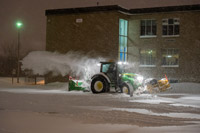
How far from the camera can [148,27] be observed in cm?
3797

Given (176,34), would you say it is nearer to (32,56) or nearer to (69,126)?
(32,56)

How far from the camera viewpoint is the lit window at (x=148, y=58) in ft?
124

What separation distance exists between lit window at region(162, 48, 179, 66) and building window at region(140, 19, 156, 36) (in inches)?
108

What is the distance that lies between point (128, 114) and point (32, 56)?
19985 millimetres

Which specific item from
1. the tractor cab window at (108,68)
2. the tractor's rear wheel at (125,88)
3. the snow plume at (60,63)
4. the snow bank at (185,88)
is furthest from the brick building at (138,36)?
the tractor's rear wheel at (125,88)

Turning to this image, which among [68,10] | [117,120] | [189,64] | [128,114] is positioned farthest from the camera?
[68,10]

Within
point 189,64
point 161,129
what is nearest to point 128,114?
point 161,129

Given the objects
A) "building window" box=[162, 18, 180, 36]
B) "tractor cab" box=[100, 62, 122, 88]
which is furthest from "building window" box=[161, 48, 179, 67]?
"tractor cab" box=[100, 62, 122, 88]

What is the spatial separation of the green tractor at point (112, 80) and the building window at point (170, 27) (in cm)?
1573

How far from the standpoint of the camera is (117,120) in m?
11.2

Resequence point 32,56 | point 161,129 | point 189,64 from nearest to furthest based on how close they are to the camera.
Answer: point 161,129 < point 32,56 < point 189,64

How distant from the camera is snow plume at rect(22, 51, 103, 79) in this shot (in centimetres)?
2981

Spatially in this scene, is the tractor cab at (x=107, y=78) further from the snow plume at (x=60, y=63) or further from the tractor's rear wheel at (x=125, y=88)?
the snow plume at (x=60, y=63)

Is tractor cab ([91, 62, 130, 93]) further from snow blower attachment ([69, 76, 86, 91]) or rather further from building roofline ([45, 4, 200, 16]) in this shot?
building roofline ([45, 4, 200, 16])
